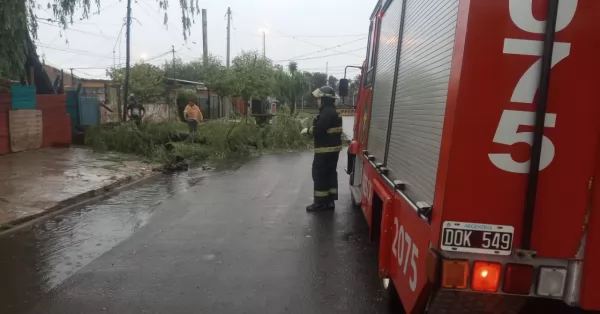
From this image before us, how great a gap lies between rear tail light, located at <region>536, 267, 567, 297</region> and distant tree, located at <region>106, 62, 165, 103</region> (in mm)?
25090

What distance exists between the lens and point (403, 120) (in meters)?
3.34

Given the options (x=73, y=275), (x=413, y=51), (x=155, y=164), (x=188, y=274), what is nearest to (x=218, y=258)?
(x=188, y=274)

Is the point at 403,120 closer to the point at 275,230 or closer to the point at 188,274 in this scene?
the point at 188,274

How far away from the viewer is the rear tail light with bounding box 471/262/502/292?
2.14 m

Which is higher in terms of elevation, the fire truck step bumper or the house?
the house

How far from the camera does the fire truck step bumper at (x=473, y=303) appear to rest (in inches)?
91.3

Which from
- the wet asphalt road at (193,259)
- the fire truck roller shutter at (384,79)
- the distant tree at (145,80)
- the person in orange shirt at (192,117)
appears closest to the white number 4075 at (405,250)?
the wet asphalt road at (193,259)

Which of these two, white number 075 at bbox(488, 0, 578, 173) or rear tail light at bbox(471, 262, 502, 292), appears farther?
rear tail light at bbox(471, 262, 502, 292)

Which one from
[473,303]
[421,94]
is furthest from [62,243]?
[473,303]

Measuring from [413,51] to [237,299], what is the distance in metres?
2.41

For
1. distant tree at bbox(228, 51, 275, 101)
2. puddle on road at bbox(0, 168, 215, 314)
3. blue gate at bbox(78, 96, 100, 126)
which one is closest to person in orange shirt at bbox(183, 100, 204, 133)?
blue gate at bbox(78, 96, 100, 126)

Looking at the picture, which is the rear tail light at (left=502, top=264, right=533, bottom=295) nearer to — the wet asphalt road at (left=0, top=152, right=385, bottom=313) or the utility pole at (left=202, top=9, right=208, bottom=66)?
the wet asphalt road at (left=0, top=152, right=385, bottom=313)

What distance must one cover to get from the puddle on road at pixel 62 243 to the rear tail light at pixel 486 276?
346 centimetres

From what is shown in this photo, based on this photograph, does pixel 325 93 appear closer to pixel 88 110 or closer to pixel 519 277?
pixel 519 277
